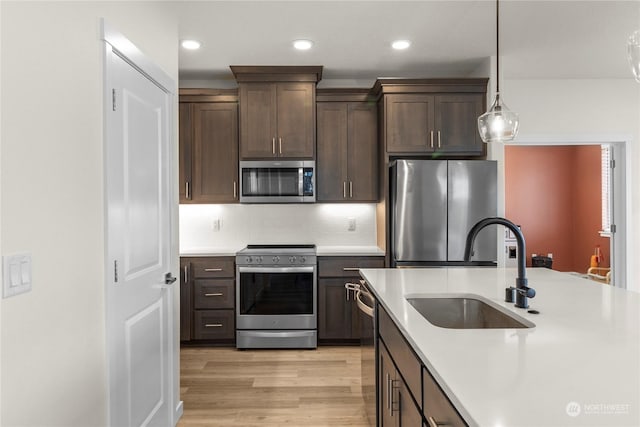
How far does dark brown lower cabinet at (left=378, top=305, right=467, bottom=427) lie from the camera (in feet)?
3.38

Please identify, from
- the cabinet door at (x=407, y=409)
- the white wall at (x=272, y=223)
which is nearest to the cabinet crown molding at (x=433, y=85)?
the white wall at (x=272, y=223)

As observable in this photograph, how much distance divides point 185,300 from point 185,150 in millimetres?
1437

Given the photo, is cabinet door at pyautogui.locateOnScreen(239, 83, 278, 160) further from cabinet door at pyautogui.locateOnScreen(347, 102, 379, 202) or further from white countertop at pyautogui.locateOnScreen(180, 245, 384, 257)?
white countertop at pyautogui.locateOnScreen(180, 245, 384, 257)

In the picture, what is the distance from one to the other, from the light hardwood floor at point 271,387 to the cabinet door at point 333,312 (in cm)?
14

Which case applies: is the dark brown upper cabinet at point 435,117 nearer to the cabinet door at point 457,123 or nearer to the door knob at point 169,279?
the cabinet door at point 457,123

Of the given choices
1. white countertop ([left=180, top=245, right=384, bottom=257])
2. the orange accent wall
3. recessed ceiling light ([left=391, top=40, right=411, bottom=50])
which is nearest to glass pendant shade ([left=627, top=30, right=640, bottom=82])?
recessed ceiling light ([left=391, top=40, right=411, bottom=50])

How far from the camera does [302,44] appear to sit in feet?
11.2

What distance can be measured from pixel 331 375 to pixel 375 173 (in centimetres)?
193

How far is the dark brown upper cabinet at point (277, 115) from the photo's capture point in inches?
157

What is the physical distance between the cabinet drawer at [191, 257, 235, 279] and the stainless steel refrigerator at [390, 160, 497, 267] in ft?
5.02

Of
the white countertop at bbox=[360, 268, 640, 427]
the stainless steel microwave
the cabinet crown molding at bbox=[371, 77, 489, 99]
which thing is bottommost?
the white countertop at bbox=[360, 268, 640, 427]

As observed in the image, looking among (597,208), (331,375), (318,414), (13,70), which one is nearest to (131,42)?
(13,70)

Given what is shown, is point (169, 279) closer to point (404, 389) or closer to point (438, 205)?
point (404, 389)

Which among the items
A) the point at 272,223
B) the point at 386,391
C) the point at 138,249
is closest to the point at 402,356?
the point at 386,391
